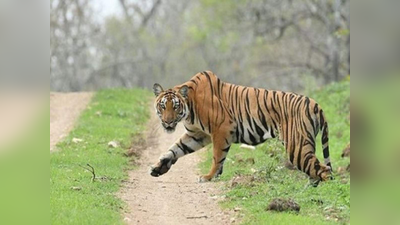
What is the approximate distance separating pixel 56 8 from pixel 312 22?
14.8 metres

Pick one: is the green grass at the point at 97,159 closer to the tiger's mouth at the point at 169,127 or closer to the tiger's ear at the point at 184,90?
the tiger's mouth at the point at 169,127

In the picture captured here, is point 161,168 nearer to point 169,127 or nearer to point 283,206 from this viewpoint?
point 169,127

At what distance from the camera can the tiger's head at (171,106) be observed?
11.0m

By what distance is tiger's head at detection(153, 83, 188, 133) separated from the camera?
11.0 m

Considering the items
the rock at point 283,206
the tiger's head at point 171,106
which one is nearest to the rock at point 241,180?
the tiger's head at point 171,106

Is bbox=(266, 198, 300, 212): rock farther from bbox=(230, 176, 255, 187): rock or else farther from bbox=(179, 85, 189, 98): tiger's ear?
bbox=(179, 85, 189, 98): tiger's ear

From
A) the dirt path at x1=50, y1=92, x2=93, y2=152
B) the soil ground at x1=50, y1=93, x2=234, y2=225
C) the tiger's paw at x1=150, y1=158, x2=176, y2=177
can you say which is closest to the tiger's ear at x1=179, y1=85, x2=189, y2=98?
the tiger's paw at x1=150, y1=158, x2=176, y2=177

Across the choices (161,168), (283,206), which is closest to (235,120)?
(161,168)

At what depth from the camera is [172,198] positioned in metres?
10.5

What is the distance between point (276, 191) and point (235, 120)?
166 centimetres
